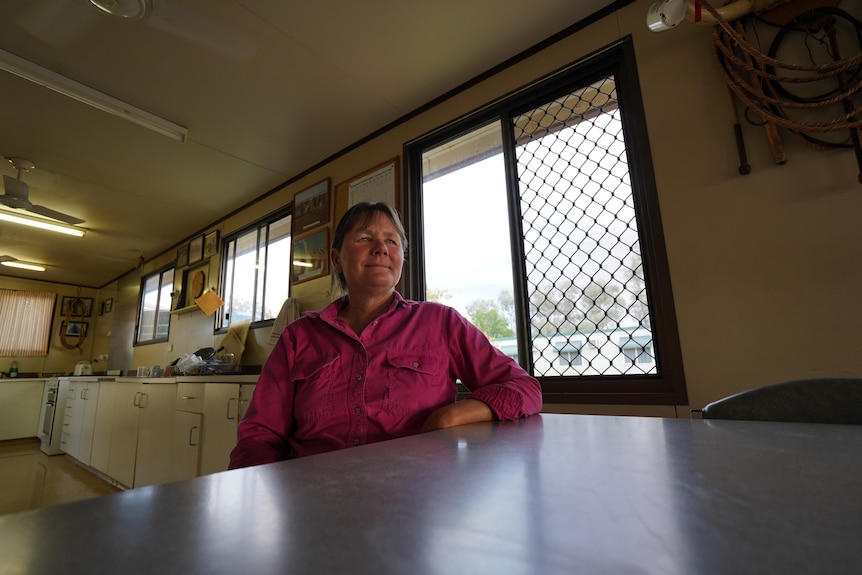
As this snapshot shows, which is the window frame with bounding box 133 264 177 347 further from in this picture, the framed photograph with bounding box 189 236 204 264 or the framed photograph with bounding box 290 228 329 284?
the framed photograph with bounding box 290 228 329 284

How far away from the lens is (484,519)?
230 mm

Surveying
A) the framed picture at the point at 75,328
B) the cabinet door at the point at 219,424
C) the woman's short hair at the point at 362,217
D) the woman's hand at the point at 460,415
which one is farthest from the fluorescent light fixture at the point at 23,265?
the woman's hand at the point at 460,415

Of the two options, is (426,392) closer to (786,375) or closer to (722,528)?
(722,528)

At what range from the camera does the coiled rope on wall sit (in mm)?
1129

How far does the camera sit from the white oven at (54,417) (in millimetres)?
4723

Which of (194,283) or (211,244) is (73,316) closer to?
(194,283)

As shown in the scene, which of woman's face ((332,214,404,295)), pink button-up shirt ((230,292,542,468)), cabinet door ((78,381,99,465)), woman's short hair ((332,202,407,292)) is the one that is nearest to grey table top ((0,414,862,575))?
pink button-up shirt ((230,292,542,468))

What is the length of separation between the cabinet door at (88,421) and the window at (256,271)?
64.0 inches

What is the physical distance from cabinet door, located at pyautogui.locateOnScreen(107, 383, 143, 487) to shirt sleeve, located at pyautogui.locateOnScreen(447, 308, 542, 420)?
3.24 metres

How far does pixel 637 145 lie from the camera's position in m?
1.54

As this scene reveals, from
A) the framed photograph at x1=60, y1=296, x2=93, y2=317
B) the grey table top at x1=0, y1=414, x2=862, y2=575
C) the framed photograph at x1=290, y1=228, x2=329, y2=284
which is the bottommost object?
the grey table top at x1=0, y1=414, x2=862, y2=575

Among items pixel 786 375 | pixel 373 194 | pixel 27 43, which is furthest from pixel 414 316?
pixel 27 43

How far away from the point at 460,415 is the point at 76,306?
845cm

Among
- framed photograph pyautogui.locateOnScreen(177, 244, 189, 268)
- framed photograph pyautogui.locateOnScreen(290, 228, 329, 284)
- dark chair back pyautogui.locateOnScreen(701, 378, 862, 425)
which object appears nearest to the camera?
dark chair back pyautogui.locateOnScreen(701, 378, 862, 425)
